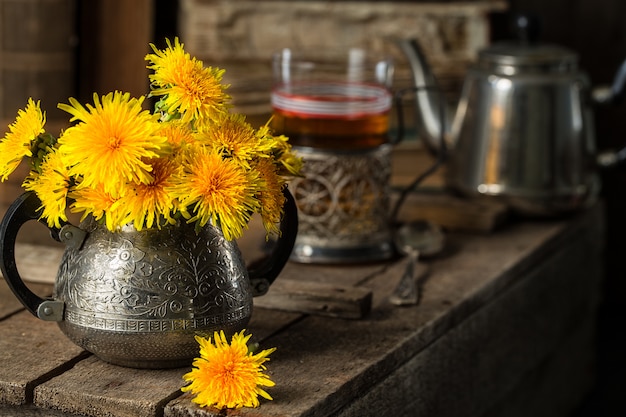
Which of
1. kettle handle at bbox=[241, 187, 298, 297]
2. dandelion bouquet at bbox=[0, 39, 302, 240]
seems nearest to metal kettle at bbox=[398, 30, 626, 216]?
kettle handle at bbox=[241, 187, 298, 297]

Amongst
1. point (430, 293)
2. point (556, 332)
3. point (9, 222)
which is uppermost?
point (9, 222)

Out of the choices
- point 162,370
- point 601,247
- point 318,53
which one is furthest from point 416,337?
point 601,247

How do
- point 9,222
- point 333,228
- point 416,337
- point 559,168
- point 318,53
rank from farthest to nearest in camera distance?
1. point 559,168
2. point 318,53
3. point 333,228
4. point 416,337
5. point 9,222

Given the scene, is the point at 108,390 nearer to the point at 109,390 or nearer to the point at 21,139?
the point at 109,390

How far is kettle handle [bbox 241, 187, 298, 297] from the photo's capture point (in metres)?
1.04

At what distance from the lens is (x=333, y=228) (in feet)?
4.54

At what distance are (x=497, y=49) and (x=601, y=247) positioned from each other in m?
0.42

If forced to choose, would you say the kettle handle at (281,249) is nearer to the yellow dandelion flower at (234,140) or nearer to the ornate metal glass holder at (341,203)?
the yellow dandelion flower at (234,140)

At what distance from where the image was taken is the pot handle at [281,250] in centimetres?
104

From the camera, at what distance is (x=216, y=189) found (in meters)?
0.89

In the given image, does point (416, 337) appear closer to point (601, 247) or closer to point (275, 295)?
point (275, 295)

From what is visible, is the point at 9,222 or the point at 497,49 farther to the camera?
the point at 497,49

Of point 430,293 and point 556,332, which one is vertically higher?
point 430,293

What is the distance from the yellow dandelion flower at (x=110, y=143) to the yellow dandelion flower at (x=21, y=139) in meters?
0.06
